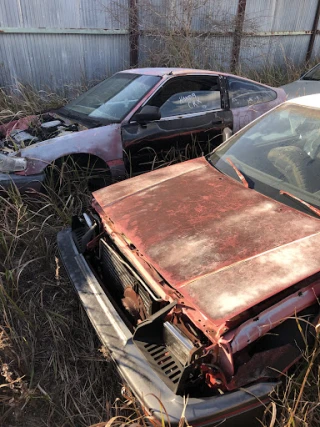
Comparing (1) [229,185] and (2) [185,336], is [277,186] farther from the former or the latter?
(2) [185,336]

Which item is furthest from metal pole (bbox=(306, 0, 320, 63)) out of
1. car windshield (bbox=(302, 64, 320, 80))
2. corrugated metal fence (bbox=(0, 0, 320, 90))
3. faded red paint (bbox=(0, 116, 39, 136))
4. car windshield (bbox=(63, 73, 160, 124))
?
faded red paint (bbox=(0, 116, 39, 136))

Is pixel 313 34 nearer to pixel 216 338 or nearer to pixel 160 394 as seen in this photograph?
pixel 216 338

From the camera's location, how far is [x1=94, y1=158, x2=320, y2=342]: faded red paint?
1.66m

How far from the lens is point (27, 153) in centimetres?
343

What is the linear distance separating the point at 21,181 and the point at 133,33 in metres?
5.21

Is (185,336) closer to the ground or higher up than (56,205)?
higher up

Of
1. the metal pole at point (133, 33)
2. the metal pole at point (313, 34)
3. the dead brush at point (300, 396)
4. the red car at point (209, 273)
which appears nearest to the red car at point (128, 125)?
the red car at point (209, 273)

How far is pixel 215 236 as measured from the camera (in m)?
2.03

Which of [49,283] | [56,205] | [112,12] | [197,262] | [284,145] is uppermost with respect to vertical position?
[112,12]

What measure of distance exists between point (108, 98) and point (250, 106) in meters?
1.79

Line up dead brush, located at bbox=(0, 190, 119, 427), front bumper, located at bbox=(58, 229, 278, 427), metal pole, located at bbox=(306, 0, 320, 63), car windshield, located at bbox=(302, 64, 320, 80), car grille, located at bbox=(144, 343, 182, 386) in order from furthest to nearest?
metal pole, located at bbox=(306, 0, 320, 63), car windshield, located at bbox=(302, 64, 320, 80), dead brush, located at bbox=(0, 190, 119, 427), car grille, located at bbox=(144, 343, 182, 386), front bumper, located at bbox=(58, 229, 278, 427)

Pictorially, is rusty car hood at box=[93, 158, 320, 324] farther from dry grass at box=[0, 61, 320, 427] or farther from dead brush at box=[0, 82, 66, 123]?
dead brush at box=[0, 82, 66, 123]

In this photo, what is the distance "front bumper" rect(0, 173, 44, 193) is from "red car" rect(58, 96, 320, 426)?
0.89 metres


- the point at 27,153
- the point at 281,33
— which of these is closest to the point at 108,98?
the point at 27,153
